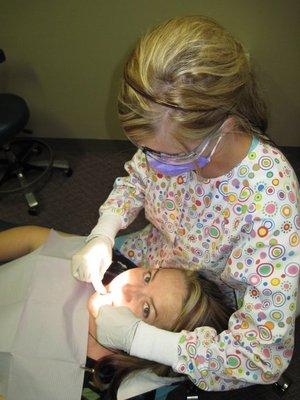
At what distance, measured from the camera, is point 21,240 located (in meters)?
1.57

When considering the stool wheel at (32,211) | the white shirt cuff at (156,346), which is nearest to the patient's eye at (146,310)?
the white shirt cuff at (156,346)

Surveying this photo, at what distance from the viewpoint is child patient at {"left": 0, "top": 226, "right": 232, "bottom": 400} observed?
4.15ft

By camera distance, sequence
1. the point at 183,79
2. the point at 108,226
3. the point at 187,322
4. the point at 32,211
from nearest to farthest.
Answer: the point at 183,79, the point at 187,322, the point at 108,226, the point at 32,211

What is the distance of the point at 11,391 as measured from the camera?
1219 mm

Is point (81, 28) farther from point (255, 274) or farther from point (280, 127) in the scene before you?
point (255, 274)

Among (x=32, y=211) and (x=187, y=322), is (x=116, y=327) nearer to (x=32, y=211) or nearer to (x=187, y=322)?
(x=187, y=322)

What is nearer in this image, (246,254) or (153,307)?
(246,254)

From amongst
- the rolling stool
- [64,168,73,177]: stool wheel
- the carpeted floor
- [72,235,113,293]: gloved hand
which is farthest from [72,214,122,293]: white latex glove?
[64,168,73,177]: stool wheel

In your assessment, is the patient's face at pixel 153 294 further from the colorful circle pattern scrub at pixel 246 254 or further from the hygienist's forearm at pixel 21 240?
the hygienist's forearm at pixel 21 240

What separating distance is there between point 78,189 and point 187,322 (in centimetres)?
150

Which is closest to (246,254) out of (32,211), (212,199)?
(212,199)

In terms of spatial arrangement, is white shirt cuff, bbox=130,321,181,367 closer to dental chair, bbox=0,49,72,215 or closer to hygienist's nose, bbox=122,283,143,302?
hygienist's nose, bbox=122,283,143,302

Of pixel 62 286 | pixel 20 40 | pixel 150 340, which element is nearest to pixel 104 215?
pixel 62 286

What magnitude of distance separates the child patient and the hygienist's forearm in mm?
344
